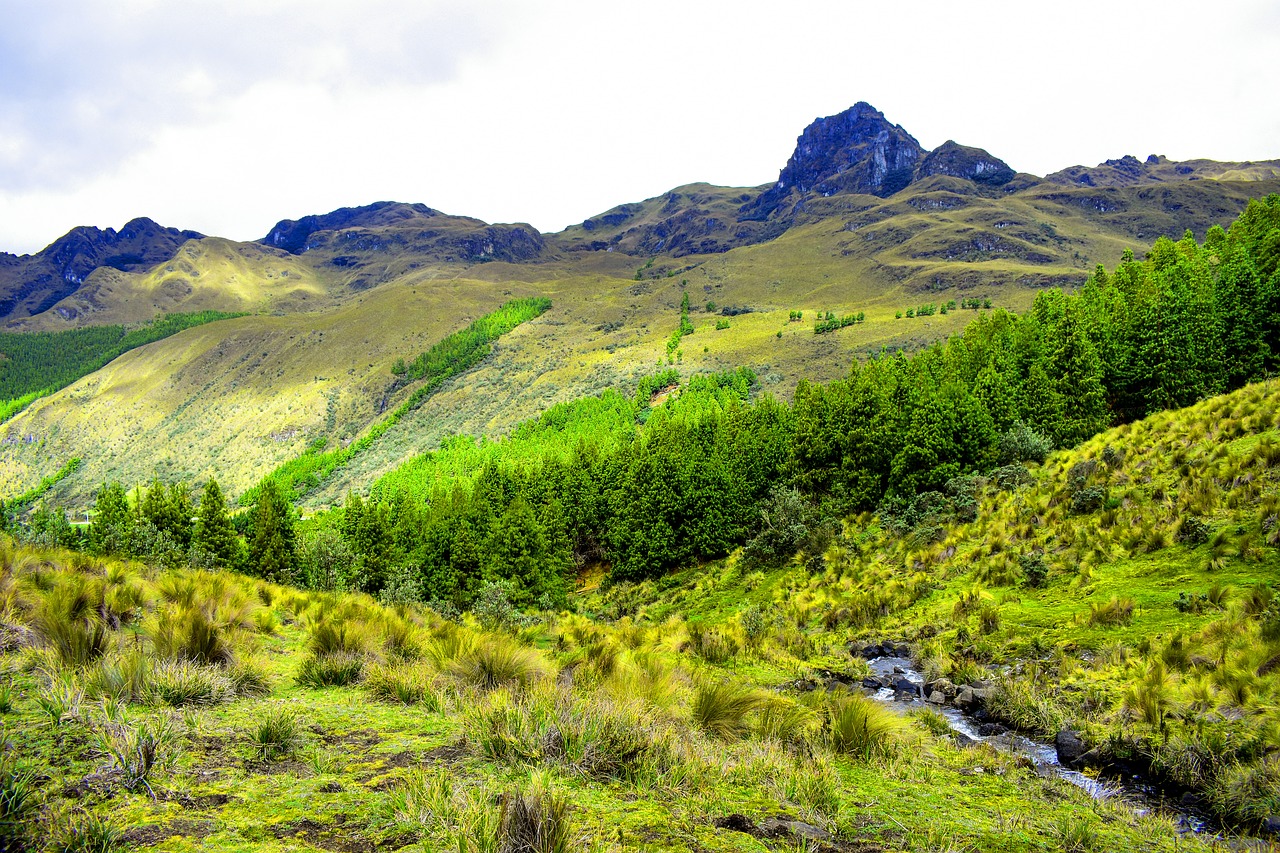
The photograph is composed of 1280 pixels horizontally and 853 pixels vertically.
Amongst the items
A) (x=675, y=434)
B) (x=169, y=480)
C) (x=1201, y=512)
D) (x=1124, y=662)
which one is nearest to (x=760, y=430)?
(x=675, y=434)

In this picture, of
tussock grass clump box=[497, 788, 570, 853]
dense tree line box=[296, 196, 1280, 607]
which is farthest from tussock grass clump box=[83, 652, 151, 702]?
dense tree line box=[296, 196, 1280, 607]

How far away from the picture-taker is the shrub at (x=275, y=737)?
430cm

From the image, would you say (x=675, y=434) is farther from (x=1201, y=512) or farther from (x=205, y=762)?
(x=205, y=762)

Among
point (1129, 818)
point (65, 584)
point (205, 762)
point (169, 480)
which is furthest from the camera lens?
point (169, 480)

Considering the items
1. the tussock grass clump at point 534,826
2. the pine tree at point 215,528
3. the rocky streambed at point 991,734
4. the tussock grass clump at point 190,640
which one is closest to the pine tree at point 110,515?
the pine tree at point 215,528

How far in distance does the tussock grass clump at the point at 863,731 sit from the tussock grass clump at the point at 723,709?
2.92 ft

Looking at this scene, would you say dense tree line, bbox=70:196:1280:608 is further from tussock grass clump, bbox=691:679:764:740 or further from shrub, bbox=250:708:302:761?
shrub, bbox=250:708:302:761

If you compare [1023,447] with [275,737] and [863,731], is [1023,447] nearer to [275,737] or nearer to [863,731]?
[863,731]

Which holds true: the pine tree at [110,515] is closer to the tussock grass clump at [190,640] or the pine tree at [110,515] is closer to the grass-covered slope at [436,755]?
the tussock grass clump at [190,640]

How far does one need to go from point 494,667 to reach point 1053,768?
662cm

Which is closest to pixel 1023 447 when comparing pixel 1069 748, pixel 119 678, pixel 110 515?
pixel 1069 748

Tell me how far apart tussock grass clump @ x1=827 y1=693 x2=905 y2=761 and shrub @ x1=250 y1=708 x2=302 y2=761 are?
16.7 feet

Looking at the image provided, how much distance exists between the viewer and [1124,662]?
9188mm

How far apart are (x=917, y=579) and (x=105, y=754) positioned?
20.3m
